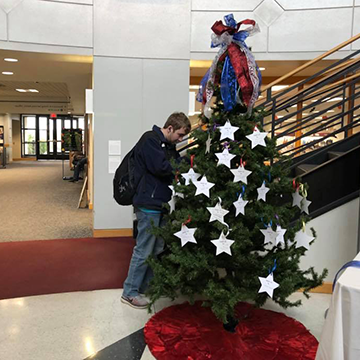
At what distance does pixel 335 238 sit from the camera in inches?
128

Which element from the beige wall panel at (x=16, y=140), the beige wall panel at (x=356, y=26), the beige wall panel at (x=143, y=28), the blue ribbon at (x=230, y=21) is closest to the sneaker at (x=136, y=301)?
the blue ribbon at (x=230, y=21)

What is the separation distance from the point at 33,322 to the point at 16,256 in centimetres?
176

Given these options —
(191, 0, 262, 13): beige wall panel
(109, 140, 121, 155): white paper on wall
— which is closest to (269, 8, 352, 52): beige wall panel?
(191, 0, 262, 13): beige wall panel

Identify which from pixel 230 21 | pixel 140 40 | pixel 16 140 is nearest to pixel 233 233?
pixel 230 21

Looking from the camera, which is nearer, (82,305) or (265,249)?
(265,249)

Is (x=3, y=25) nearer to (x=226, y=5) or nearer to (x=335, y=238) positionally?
(x=226, y=5)

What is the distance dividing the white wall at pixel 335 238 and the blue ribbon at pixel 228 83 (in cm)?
152

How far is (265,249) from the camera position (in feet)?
8.11

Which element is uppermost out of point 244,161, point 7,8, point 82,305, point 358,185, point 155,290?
point 7,8

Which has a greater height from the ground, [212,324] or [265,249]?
[265,249]

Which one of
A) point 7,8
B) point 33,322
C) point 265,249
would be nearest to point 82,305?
point 33,322

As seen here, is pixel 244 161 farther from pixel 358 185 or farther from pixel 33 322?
pixel 33 322

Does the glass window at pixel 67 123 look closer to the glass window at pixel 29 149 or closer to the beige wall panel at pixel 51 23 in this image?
the glass window at pixel 29 149

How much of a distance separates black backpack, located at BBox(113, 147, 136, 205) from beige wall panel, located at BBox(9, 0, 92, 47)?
2.75 m
